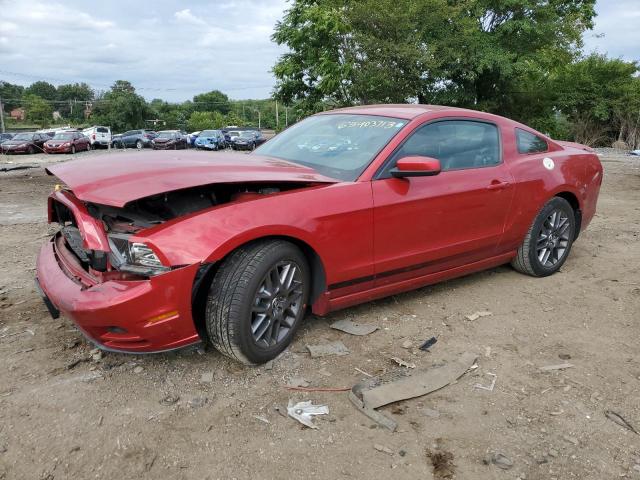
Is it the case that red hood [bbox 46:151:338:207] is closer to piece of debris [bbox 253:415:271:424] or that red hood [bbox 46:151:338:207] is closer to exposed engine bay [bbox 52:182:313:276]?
exposed engine bay [bbox 52:182:313:276]

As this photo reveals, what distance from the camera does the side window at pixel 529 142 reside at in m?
4.39

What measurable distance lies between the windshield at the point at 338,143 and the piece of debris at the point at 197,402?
1.56m

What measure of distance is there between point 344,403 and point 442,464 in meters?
0.60

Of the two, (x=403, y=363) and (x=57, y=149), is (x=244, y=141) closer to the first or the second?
(x=57, y=149)

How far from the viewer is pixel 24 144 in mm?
28328

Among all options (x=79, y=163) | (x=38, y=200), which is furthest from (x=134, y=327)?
(x=38, y=200)

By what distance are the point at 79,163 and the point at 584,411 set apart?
3.23 metres

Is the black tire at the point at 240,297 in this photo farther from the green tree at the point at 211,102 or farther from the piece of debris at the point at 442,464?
the green tree at the point at 211,102

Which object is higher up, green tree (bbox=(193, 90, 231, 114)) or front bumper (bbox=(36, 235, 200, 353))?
green tree (bbox=(193, 90, 231, 114))

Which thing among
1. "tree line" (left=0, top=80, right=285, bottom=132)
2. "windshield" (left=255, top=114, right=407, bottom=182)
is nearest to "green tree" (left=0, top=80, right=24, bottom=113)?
"tree line" (left=0, top=80, right=285, bottom=132)

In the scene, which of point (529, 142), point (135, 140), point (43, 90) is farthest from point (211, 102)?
point (529, 142)

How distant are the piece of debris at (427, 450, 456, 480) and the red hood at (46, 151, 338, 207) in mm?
1644

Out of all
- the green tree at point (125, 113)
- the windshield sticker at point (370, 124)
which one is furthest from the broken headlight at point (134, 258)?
the green tree at point (125, 113)

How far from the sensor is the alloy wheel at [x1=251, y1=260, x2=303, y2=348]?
2.88m
